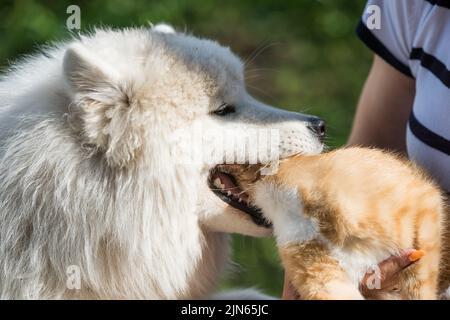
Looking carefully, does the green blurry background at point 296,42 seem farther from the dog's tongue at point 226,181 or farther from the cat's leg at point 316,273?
the cat's leg at point 316,273

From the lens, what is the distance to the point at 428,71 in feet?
6.44

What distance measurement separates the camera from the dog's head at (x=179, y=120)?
1834mm

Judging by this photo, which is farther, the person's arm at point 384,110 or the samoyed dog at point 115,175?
the person's arm at point 384,110

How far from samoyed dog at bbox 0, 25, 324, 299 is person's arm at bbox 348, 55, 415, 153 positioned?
496 mm

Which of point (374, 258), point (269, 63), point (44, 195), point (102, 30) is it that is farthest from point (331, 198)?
point (269, 63)

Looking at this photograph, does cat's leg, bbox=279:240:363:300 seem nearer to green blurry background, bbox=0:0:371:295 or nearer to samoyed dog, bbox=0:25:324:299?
samoyed dog, bbox=0:25:324:299

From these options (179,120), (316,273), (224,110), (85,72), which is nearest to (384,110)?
(224,110)

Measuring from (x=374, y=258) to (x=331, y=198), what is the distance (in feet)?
0.53

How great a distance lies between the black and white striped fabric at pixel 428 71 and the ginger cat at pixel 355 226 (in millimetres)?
206

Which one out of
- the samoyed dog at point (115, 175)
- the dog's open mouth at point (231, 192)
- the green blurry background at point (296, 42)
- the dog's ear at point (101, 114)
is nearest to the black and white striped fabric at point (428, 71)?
the samoyed dog at point (115, 175)

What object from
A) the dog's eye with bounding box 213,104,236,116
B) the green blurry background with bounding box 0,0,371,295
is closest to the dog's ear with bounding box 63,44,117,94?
the dog's eye with bounding box 213,104,236,116

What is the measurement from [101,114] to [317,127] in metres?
0.62
